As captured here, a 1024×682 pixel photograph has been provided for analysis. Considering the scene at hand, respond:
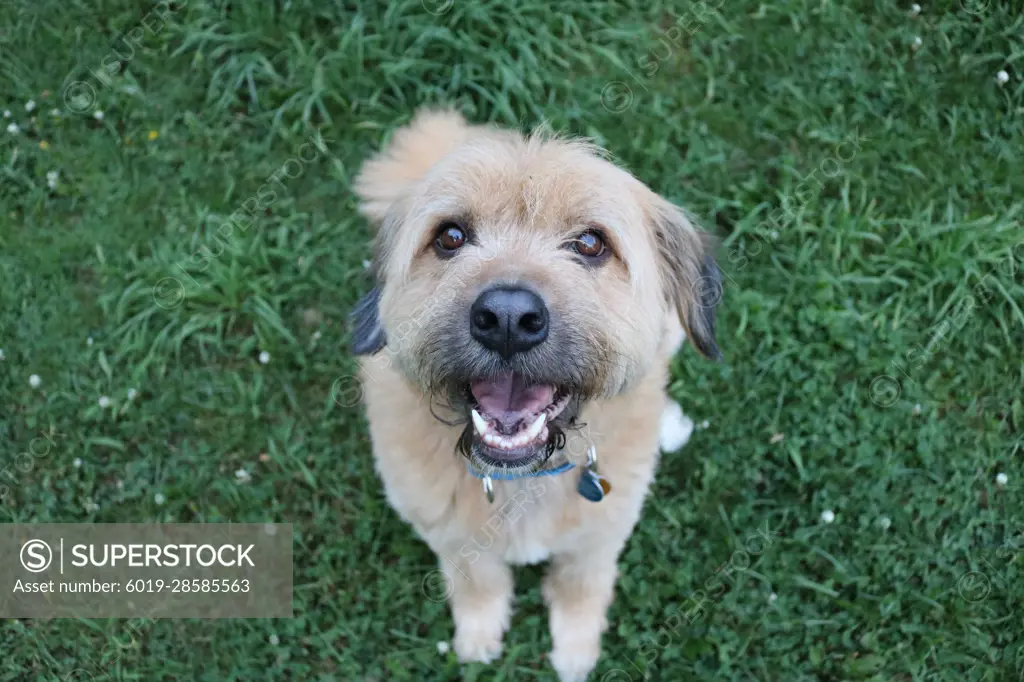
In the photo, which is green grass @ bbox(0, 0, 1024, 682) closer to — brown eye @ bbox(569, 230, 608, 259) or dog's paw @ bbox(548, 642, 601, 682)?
dog's paw @ bbox(548, 642, 601, 682)

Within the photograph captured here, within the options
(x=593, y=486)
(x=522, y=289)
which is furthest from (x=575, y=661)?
(x=522, y=289)

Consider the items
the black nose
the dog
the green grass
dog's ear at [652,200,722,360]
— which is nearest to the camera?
the black nose

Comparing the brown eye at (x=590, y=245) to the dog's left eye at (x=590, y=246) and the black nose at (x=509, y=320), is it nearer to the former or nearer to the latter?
the dog's left eye at (x=590, y=246)

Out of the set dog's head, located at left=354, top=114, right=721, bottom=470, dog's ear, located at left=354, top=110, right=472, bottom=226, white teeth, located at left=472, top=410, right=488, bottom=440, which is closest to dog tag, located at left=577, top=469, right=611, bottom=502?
dog's head, located at left=354, top=114, right=721, bottom=470

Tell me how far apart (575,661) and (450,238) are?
2269mm

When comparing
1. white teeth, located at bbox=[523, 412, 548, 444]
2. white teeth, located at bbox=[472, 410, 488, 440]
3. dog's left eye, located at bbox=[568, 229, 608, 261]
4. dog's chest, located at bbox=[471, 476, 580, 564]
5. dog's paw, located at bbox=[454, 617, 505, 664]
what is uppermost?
dog's left eye, located at bbox=[568, 229, 608, 261]

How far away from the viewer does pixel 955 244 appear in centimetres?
416

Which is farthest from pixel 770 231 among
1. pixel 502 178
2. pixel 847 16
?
pixel 502 178

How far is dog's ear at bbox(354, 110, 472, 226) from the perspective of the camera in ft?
11.1

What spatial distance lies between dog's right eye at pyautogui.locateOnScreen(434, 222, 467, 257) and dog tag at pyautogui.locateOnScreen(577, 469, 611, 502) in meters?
1.03

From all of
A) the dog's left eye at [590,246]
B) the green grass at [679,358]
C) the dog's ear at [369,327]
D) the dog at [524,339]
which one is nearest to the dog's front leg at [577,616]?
the green grass at [679,358]

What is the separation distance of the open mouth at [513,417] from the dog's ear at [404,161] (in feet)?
3.89

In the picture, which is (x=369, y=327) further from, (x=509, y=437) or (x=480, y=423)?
(x=509, y=437)

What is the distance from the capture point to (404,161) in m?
3.45
